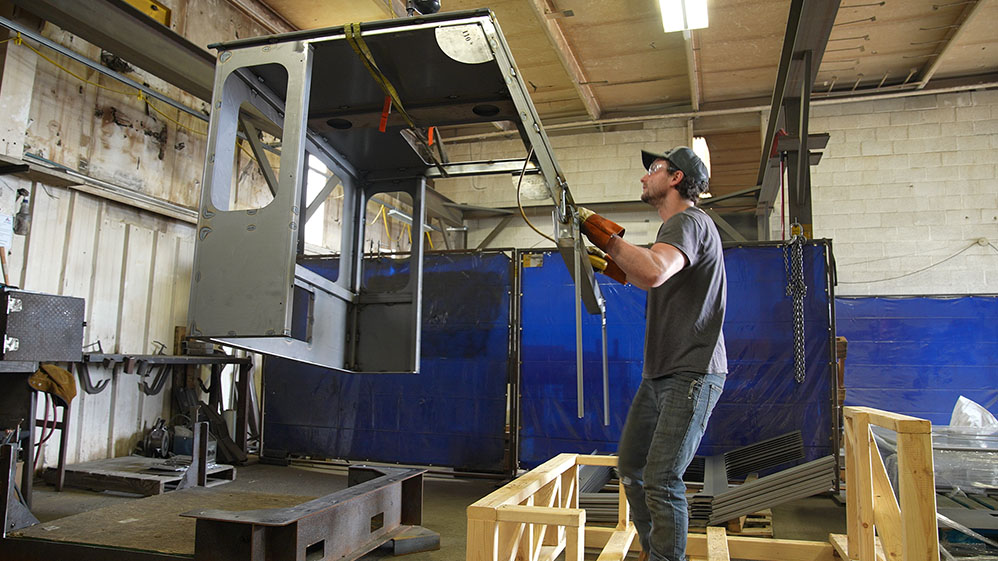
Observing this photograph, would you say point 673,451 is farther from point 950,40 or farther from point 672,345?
point 950,40

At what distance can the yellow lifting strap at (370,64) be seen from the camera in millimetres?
2758

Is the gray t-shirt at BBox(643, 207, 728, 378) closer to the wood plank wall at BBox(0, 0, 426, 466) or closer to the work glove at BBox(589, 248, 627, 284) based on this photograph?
the work glove at BBox(589, 248, 627, 284)

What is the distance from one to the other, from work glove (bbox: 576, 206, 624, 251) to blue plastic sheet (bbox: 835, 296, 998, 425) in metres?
7.48

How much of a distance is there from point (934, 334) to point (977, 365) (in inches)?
23.2

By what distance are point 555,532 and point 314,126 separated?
2665 millimetres

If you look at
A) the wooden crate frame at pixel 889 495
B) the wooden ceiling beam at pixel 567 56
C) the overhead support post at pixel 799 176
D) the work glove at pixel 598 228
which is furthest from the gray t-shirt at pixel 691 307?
the wooden ceiling beam at pixel 567 56

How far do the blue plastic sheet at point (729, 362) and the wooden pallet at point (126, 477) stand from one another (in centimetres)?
299

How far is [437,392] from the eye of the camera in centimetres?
634

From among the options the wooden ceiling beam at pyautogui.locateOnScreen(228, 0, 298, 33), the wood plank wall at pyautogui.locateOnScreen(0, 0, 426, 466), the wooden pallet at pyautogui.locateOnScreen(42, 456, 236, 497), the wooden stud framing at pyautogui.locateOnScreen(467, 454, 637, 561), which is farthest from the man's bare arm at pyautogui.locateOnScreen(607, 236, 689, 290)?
the wooden ceiling beam at pyautogui.locateOnScreen(228, 0, 298, 33)

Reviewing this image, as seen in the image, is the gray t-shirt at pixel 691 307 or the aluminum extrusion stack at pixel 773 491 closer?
the gray t-shirt at pixel 691 307

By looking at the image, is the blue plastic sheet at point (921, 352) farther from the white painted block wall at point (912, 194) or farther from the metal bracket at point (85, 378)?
the metal bracket at point (85, 378)

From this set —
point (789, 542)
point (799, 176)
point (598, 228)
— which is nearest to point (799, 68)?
point (799, 176)

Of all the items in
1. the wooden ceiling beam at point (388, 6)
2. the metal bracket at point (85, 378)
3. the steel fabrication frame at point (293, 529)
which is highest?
the wooden ceiling beam at point (388, 6)

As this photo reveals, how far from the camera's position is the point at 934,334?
8305 millimetres
